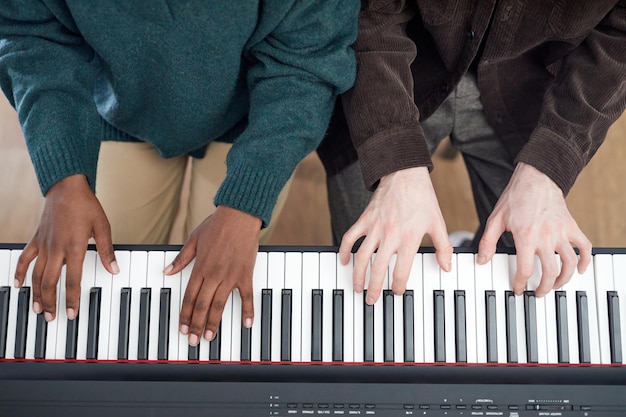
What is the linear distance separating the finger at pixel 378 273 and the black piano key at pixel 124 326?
37cm

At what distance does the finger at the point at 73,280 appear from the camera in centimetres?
92

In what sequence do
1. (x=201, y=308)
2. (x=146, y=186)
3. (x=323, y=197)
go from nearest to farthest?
(x=201, y=308), (x=146, y=186), (x=323, y=197)

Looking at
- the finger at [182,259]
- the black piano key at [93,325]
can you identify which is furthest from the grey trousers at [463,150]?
the black piano key at [93,325]

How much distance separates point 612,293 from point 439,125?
0.51 metres

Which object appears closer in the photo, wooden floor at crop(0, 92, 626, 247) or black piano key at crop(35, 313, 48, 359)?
black piano key at crop(35, 313, 48, 359)

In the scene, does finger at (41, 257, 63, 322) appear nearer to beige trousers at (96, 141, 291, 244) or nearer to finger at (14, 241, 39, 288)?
finger at (14, 241, 39, 288)

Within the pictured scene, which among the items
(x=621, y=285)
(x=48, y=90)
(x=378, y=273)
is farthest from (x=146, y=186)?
(x=621, y=285)

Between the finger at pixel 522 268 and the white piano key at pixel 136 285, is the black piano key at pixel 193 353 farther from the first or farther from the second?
the finger at pixel 522 268

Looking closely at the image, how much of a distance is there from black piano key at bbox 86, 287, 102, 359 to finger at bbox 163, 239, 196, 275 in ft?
0.37

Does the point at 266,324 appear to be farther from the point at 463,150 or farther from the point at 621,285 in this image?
the point at 463,150

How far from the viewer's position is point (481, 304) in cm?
95

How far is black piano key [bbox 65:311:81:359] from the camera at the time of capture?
94 centimetres

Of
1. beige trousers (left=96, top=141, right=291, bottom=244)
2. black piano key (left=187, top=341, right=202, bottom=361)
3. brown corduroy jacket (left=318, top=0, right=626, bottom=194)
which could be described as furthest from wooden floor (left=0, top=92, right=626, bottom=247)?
black piano key (left=187, top=341, right=202, bottom=361)

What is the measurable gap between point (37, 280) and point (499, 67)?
34.8 inches
